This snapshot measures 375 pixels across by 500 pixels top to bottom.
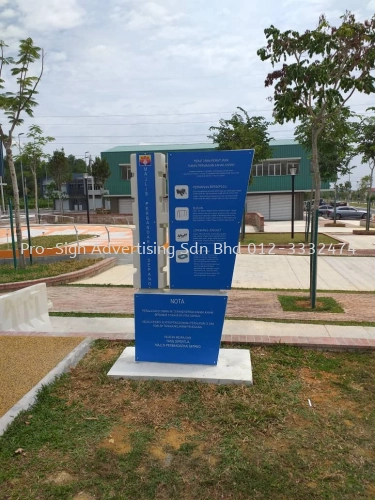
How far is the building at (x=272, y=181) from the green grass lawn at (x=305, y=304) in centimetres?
3032

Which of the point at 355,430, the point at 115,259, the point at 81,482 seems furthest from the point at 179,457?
the point at 115,259

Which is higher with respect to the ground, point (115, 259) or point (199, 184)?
point (199, 184)

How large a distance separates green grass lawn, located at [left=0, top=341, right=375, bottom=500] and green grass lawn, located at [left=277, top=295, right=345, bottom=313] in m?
2.79

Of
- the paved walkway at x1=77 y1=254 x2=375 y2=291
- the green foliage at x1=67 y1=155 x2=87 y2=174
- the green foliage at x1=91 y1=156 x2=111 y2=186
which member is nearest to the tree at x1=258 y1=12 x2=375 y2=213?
the paved walkway at x1=77 y1=254 x2=375 y2=291

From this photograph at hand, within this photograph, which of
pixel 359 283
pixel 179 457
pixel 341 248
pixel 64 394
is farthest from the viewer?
pixel 341 248

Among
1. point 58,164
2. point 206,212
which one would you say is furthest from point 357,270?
point 58,164

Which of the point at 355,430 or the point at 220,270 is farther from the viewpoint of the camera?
the point at 220,270

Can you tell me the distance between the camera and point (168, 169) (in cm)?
399

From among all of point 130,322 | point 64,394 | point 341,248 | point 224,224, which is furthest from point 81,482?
point 341,248

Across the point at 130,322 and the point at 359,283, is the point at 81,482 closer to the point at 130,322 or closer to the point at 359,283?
the point at 130,322

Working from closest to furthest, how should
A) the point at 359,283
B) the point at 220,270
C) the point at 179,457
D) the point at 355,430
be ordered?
the point at 179,457 → the point at 355,430 → the point at 220,270 → the point at 359,283

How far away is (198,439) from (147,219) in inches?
85.4

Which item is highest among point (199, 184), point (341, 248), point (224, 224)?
point (199, 184)

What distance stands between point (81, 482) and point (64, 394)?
4.15 feet
